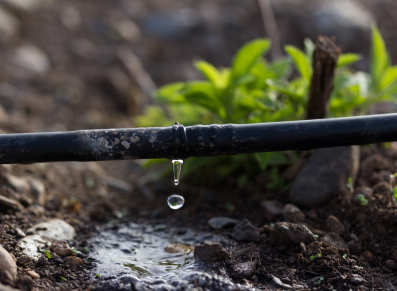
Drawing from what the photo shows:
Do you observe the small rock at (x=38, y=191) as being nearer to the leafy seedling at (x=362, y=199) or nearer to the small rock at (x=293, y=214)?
the small rock at (x=293, y=214)

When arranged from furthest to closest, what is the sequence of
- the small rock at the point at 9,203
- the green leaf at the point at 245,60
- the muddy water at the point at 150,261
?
1. the green leaf at the point at 245,60
2. the small rock at the point at 9,203
3. the muddy water at the point at 150,261

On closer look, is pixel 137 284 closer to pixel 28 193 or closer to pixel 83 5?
pixel 28 193

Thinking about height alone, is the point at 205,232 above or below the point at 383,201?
below

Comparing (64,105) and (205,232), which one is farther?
(64,105)

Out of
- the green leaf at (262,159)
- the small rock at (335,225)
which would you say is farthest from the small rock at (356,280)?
the green leaf at (262,159)

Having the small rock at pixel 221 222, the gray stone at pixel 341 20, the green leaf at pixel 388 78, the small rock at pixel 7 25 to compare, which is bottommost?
the small rock at pixel 221 222

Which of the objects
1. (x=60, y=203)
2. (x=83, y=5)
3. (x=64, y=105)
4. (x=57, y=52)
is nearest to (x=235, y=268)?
(x=60, y=203)

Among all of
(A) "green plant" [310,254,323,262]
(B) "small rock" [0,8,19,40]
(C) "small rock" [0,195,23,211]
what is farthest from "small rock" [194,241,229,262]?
(B) "small rock" [0,8,19,40]

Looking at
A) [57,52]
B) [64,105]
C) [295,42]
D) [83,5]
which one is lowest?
[64,105]
